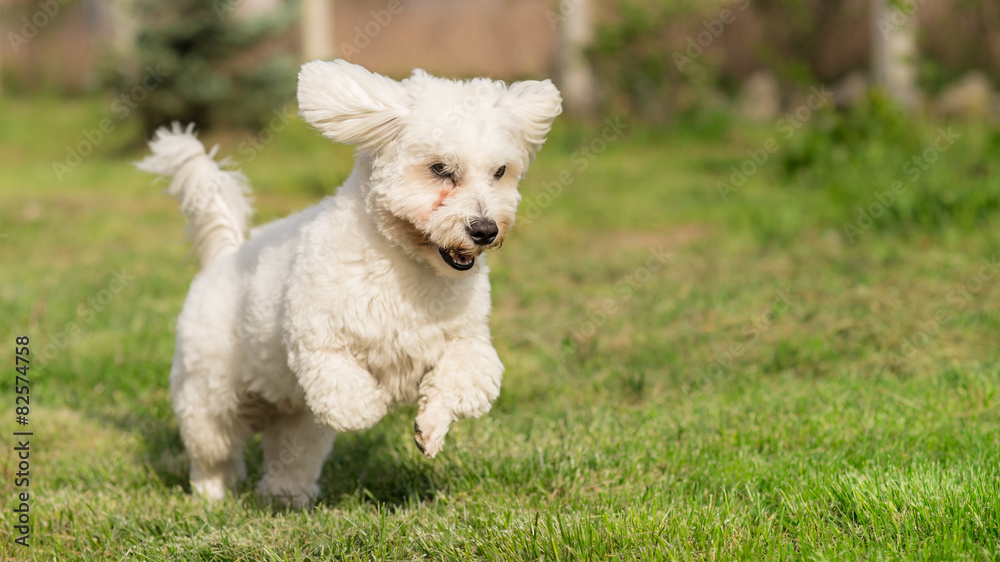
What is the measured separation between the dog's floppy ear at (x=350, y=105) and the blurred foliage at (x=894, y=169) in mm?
5181

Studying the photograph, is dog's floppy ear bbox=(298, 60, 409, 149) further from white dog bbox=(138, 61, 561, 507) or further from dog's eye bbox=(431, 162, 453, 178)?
dog's eye bbox=(431, 162, 453, 178)

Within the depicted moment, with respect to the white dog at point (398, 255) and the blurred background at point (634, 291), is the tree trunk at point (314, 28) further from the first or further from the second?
the white dog at point (398, 255)

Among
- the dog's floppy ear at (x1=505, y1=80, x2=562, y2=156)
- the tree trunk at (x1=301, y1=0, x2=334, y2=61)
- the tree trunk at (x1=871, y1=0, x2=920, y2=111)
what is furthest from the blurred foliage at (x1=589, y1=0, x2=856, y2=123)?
the dog's floppy ear at (x1=505, y1=80, x2=562, y2=156)

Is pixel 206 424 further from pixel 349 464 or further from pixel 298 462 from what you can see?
pixel 349 464

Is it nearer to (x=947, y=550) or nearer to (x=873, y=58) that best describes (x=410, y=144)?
(x=947, y=550)

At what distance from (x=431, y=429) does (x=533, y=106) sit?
1.13m

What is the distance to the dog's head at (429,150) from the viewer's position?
9.68 feet

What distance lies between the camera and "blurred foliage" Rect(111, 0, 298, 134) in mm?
12195

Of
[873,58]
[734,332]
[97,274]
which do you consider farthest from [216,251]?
[873,58]

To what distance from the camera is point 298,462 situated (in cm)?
383

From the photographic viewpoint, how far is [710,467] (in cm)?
350

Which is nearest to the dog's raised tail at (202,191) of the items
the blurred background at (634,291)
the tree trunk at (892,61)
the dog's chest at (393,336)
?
the blurred background at (634,291)

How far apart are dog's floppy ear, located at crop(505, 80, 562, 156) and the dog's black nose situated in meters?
0.45

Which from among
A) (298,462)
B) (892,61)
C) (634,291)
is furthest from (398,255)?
(892,61)
